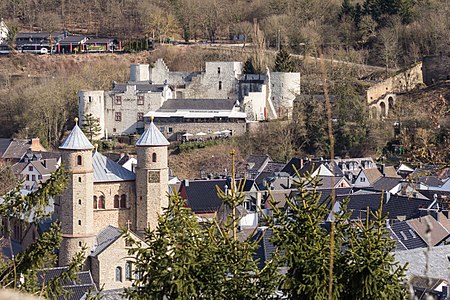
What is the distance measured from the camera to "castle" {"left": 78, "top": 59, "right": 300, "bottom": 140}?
41.4 metres

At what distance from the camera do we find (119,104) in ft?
139

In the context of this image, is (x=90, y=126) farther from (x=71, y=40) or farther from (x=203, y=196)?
(x=71, y=40)

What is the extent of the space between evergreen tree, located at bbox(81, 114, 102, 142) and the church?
1423 cm

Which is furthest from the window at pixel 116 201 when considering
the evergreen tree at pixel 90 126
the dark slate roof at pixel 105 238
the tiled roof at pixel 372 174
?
the evergreen tree at pixel 90 126

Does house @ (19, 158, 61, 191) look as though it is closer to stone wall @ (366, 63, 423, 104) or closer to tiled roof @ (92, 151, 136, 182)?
tiled roof @ (92, 151, 136, 182)

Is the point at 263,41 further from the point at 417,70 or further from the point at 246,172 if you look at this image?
the point at 246,172

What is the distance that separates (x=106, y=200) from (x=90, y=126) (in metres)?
15.8

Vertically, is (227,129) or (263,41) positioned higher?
(263,41)

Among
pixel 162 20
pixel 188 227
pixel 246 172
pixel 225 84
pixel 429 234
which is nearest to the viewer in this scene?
pixel 429 234

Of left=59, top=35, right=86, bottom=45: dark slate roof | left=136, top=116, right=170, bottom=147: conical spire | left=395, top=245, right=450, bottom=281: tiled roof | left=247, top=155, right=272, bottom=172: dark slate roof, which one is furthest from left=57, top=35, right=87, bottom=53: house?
left=395, top=245, right=450, bottom=281: tiled roof

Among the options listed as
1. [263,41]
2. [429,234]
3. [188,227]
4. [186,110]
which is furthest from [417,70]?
[429,234]

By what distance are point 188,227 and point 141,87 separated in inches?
1359

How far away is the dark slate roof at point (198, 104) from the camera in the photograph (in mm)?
42156

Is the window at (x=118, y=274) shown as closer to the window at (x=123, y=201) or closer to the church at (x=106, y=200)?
the church at (x=106, y=200)
